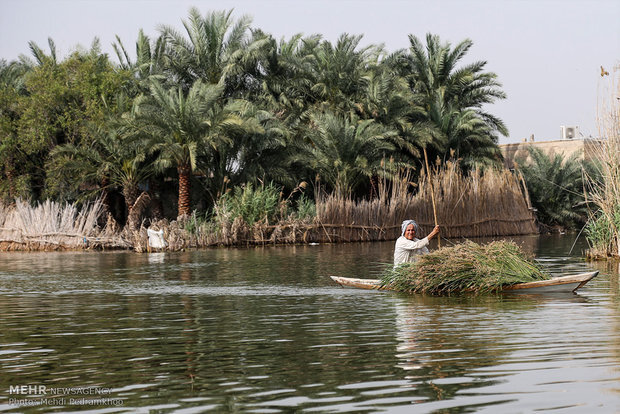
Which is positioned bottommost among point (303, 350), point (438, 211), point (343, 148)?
point (303, 350)

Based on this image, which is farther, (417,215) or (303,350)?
(417,215)

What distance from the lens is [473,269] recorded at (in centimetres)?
1409

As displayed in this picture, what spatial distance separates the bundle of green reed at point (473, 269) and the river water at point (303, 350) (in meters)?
0.30

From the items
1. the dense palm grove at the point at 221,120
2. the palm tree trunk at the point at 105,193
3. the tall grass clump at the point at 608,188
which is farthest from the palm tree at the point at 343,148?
the tall grass clump at the point at 608,188

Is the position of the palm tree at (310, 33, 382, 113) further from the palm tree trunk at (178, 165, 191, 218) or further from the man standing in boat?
the man standing in boat

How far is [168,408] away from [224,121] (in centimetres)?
3038

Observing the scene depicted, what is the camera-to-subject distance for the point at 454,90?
47.5m

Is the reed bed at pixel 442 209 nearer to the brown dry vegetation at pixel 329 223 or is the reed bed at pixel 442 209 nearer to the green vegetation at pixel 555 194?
the brown dry vegetation at pixel 329 223

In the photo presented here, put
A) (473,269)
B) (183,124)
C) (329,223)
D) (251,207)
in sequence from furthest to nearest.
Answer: (183,124), (329,223), (251,207), (473,269)

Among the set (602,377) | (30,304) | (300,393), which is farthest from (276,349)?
(30,304)

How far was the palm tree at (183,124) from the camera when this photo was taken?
36094 millimetres

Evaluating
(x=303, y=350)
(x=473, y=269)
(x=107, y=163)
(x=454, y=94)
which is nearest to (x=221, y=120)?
(x=107, y=163)

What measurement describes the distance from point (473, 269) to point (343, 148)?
26.0 metres

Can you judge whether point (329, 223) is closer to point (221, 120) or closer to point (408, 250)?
point (221, 120)
